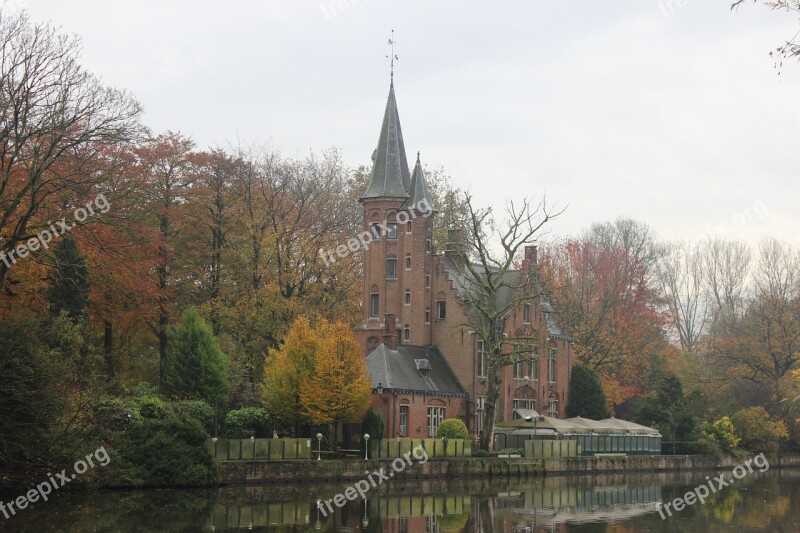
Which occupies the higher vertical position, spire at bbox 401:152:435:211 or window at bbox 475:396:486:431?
spire at bbox 401:152:435:211

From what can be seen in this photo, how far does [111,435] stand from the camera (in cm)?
3525

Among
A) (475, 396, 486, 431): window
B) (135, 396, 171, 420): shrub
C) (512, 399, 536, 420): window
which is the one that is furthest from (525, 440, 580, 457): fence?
(135, 396, 171, 420): shrub

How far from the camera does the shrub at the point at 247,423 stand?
4481 centimetres

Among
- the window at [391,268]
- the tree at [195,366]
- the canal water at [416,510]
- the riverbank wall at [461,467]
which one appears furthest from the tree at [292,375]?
the window at [391,268]

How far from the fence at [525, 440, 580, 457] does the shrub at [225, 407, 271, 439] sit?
43.7 ft

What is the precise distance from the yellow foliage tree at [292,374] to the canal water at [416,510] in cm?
597

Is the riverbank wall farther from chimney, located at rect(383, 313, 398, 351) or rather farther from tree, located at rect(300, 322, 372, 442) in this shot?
chimney, located at rect(383, 313, 398, 351)

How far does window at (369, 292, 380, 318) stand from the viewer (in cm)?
5859

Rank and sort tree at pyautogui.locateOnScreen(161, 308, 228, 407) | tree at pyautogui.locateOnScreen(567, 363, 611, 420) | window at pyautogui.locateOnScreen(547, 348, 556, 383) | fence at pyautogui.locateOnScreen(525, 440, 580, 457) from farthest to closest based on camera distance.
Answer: window at pyautogui.locateOnScreen(547, 348, 556, 383) → tree at pyautogui.locateOnScreen(567, 363, 611, 420) → fence at pyautogui.locateOnScreen(525, 440, 580, 457) → tree at pyautogui.locateOnScreen(161, 308, 228, 407)

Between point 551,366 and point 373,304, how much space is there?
11.7 m

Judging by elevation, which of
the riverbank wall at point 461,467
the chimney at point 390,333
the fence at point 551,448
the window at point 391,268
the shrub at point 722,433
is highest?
the window at point 391,268

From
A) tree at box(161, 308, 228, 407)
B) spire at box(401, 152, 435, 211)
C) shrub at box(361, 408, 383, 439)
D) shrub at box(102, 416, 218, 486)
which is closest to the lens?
shrub at box(102, 416, 218, 486)

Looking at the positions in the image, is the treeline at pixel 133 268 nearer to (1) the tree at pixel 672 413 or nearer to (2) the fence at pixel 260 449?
(2) the fence at pixel 260 449

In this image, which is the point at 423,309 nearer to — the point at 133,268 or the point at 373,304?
the point at 373,304
